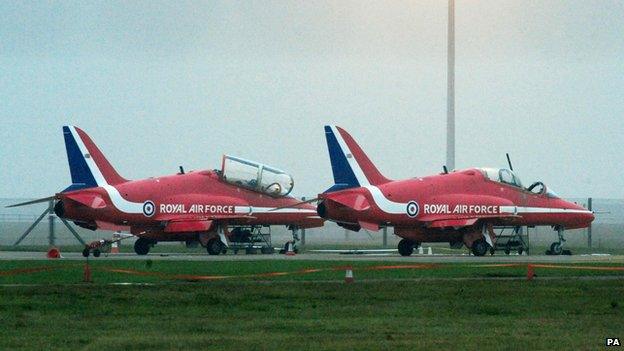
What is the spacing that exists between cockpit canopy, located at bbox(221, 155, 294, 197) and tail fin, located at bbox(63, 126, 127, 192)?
183 inches

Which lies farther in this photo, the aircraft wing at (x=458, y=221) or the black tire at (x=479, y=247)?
the aircraft wing at (x=458, y=221)

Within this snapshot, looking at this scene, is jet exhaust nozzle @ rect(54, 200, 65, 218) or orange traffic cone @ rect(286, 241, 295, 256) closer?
jet exhaust nozzle @ rect(54, 200, 65, 218)

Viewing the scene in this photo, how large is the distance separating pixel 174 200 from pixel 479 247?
12623 millimetres

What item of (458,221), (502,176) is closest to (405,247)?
(458,221)

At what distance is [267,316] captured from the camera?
1069 inches

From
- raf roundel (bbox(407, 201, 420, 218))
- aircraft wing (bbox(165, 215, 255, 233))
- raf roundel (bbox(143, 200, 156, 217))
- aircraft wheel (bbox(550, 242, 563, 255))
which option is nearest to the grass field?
raf roundel (bbox(407, 201, 420, 218))

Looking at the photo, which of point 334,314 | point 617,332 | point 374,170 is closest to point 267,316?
point 334,314

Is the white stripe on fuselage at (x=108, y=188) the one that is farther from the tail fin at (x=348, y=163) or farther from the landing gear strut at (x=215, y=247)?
the tail fin at (x=348, y=163)

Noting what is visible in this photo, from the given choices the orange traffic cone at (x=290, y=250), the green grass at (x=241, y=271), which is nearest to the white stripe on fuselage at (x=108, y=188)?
the orange traffic cone at (x=290, y=250)

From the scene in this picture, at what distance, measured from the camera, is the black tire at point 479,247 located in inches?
2288

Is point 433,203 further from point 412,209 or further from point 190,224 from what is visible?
point 190,224

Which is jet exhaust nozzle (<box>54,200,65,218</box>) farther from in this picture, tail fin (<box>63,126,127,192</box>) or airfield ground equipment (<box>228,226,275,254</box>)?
airfield ground equipment (<box>228,226,275,254</box>)

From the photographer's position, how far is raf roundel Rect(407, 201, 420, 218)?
2322 inches

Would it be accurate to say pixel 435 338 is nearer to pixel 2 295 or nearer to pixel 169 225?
pixel 2 295
